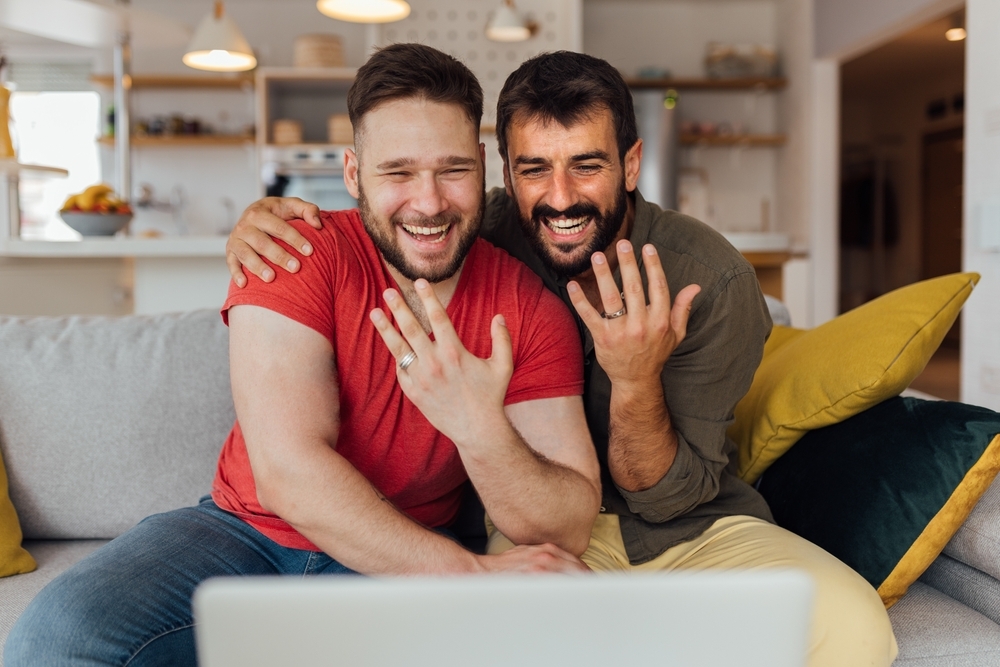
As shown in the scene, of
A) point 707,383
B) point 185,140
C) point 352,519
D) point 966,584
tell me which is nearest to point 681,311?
point 707,383

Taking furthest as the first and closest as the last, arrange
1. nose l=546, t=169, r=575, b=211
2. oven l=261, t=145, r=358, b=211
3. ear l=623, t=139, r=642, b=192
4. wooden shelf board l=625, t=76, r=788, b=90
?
wooden shelf board l=625, t=76, r=788, b=90 → oven l=261, t=145, r=358, b=211 → ear l=623, t=139, r=642, b=192 → nose l=546, t=169, r=575, b=211

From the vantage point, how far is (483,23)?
5500 millimetres

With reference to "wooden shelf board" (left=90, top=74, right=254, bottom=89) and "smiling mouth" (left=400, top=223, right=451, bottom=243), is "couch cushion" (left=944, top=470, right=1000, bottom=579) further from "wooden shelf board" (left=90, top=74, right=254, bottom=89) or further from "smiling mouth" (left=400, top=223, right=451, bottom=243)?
"wooden shelf board" (left=90, top=74, right=254, bottom=89)

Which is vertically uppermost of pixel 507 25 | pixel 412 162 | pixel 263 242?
pixel 507 25

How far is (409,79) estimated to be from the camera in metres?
1.32

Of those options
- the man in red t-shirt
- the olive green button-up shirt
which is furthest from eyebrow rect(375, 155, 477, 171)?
the olive green button-up shirt

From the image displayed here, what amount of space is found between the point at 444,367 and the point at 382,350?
0.33 metres

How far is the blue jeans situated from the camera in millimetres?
1071

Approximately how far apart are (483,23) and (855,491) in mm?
4772

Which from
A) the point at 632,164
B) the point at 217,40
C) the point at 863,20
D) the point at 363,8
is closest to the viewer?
the point at 632,164

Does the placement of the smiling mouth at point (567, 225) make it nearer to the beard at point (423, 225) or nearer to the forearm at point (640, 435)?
the beard at point (423, 225)

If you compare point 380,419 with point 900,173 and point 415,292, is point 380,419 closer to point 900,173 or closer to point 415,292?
point 415,292

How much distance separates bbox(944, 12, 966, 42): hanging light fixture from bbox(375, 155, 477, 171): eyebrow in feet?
16.6

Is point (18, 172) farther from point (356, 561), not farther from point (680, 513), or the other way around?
point (680, 513)
